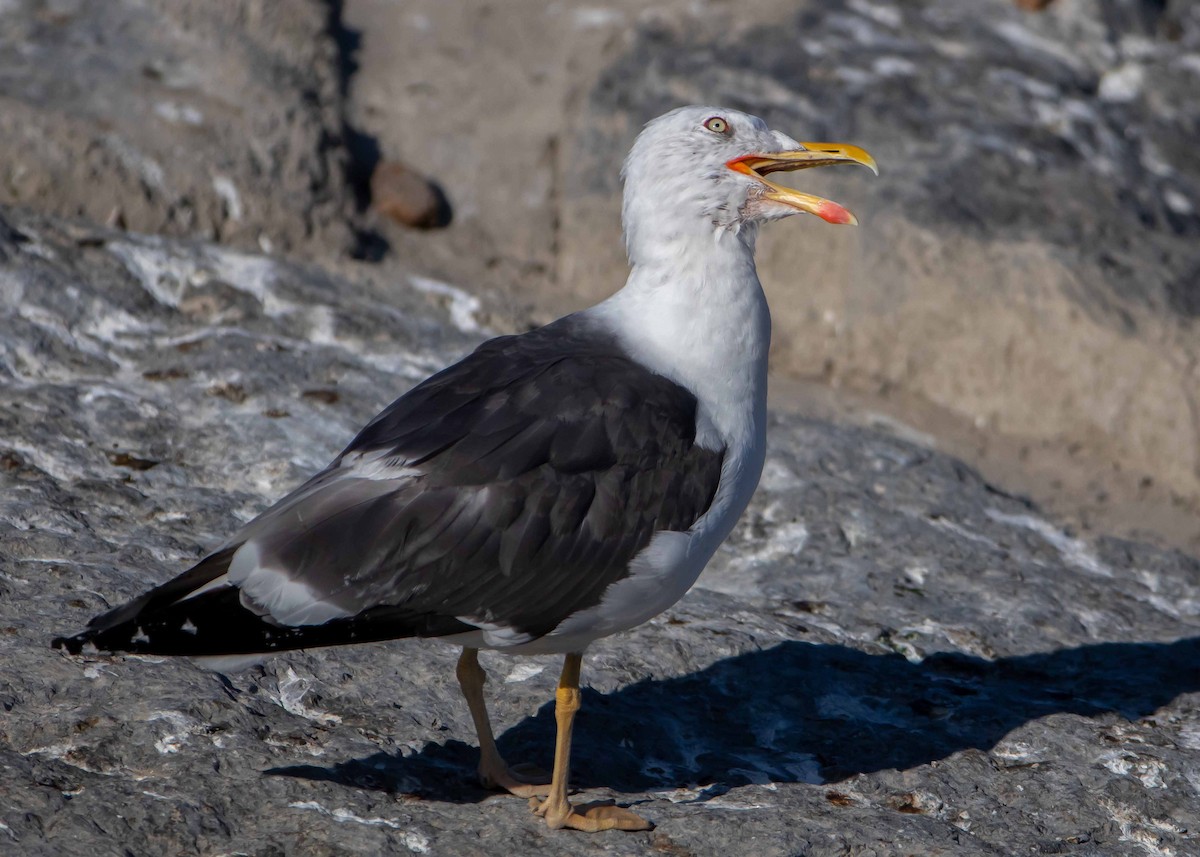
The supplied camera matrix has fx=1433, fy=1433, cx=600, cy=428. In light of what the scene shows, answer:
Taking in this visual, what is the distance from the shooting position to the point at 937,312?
840 cm

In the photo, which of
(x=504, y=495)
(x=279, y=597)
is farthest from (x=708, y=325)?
(x=279, y=597)

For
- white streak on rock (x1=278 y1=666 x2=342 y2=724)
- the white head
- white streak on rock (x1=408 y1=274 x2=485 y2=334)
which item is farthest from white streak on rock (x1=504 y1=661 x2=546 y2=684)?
white streak on rock (x1=408 y1=274 x2=485 y2=334)

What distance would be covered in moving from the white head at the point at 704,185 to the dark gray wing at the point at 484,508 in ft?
1.87

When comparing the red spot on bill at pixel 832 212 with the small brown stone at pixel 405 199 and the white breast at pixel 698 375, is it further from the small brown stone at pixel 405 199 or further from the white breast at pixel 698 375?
the small brown stone at pixel 405 199

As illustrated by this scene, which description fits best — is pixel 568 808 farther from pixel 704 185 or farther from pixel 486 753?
pixel 704 185

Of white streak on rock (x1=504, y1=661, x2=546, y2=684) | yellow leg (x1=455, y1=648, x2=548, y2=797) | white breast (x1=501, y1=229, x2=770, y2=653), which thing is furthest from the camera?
white streak on rock (x1=504, y1=661, x2=546, y2=684)

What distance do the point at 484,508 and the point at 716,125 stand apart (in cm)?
160

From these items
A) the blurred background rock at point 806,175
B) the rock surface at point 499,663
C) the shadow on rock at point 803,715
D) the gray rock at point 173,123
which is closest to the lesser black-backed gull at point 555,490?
the shadow on rock at point 803,715

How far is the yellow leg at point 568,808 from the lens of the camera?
162 inches

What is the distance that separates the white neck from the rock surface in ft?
3.49

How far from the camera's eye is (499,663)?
5.06m

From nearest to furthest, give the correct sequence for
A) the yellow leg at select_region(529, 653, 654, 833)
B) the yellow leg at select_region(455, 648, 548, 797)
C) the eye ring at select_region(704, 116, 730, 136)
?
the yellow leg at select_region(529, 653, 654, 833), the yellow leg at select_region(455, 648, 548, 797), the eye ring at select_region(704, 116, 730, 136)

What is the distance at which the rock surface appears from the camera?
4.07 m

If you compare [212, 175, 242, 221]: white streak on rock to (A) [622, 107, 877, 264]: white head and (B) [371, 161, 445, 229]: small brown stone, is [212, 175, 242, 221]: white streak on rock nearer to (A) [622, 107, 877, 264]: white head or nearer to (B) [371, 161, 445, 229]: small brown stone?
(B) [371, 161, 445, 229]: small brown stone
